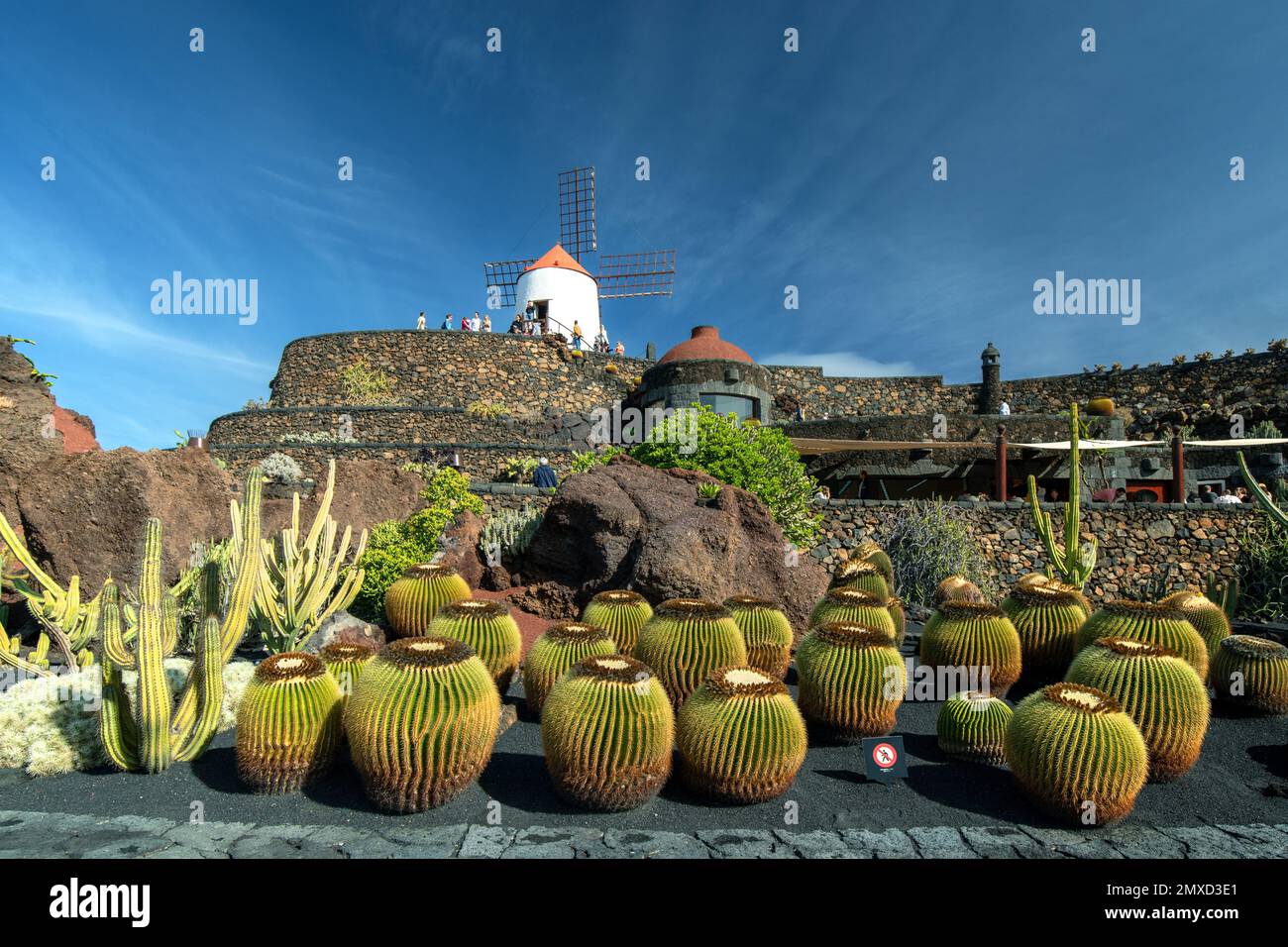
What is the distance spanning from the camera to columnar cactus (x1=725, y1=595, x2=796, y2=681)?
5.90 m

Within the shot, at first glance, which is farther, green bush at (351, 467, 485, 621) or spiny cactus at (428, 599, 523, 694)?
green bush at (351, 467, 485, 621)

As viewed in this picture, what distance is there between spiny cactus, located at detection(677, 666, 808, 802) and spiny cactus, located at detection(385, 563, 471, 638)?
11.0 ft

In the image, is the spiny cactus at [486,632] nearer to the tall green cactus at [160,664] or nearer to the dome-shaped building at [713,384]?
the tall green cactus at [160,664]

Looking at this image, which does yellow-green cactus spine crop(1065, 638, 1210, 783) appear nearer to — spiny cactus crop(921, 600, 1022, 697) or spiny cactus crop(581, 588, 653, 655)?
spiny cactus crop(921, 600, 1022, 697)

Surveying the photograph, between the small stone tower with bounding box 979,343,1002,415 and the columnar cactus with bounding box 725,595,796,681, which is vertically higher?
the small stone tower with bounding box 979,343,1002,415

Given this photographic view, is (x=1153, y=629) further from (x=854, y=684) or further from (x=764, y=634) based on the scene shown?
(x=764, y=634)

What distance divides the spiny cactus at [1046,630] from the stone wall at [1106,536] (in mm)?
6022

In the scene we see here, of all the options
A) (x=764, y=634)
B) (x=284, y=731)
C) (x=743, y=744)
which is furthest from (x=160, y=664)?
(x=764, y=634)

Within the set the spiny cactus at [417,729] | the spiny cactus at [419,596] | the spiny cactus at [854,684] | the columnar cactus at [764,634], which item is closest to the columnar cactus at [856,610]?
the columnar cactus at [764,634]

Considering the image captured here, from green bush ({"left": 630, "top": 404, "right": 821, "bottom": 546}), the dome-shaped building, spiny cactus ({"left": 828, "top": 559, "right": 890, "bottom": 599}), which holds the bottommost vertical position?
spiny cactus ({"left": 828, "top": 559, "right": 890, "bottom": 599})

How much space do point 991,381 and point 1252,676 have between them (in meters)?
22.6

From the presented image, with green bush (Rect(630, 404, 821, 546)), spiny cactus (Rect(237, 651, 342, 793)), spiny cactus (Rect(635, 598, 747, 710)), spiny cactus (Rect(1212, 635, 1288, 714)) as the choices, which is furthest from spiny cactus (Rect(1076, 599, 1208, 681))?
spiny cactus (Rect(237, 651, 342, 793))

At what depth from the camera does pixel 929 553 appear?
38.5ft
